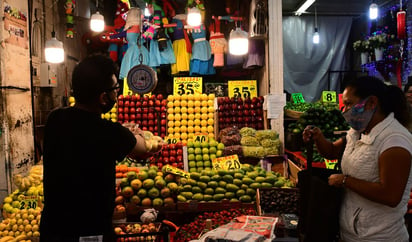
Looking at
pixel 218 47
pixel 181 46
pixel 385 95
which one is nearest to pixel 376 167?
pixel 385 95

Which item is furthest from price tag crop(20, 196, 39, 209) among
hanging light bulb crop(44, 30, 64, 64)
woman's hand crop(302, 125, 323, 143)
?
woman's hand crop(302, 125, 323, 143)

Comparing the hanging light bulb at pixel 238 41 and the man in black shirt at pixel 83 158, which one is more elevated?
the hanging light bulb at pixel 238 41

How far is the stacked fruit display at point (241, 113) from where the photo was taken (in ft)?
20.1

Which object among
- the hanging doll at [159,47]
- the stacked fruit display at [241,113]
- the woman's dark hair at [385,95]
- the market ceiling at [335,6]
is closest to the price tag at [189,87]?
the stacked fruit display at [241,113]

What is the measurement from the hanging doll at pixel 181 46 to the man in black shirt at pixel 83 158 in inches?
229

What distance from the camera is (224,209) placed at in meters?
3.87

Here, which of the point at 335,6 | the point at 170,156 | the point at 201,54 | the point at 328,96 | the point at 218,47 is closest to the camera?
the point at 170,156

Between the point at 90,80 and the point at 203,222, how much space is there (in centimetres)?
230

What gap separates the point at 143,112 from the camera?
625 cm

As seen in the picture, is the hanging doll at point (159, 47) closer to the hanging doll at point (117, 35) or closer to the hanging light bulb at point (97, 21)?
the hanging doll at point (117, 35)

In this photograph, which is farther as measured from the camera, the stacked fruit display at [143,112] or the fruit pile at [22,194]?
the stacked fruit display at [143,112]

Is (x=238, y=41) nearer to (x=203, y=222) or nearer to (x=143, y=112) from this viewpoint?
(x=143, y=112)

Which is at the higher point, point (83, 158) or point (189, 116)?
point (189, 116)

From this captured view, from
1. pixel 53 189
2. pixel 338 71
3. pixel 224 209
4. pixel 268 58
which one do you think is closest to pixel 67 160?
pixel 53 189
